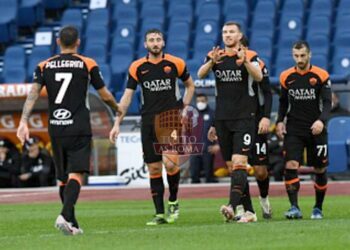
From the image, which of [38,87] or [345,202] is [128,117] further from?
[38,87]

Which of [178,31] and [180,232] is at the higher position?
[178,31]

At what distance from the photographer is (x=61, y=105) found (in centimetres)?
1215

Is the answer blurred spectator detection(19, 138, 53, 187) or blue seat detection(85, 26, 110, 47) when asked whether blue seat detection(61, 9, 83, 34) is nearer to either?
blue seat detection(85, 26, 110, 47)

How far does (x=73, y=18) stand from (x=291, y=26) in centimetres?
639

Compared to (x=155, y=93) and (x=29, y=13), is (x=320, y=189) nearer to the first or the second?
(x=155, y=93)

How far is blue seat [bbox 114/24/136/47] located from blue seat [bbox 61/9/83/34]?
4.19ft

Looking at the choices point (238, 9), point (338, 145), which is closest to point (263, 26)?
point (238, 9)

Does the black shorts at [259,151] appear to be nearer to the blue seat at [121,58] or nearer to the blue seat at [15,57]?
the blue seat at [121,58]

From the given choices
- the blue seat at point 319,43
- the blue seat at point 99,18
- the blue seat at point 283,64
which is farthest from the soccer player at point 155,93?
the blue seat at point 99,18

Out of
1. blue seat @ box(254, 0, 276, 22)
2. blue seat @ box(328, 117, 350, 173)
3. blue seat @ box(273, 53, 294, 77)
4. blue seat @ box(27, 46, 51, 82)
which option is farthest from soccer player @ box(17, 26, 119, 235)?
blue seat @ box(27, 46, 51, 82)

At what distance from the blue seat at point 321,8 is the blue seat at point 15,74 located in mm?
7734

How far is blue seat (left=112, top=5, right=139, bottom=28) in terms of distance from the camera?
30.3 metres

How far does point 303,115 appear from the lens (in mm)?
14586

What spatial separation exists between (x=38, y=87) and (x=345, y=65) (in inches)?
605
